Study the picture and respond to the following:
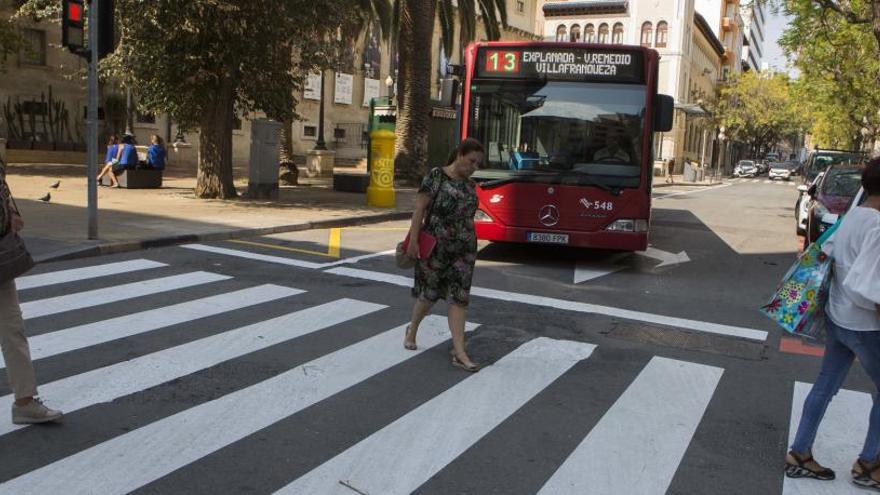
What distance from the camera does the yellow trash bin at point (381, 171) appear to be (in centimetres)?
1783

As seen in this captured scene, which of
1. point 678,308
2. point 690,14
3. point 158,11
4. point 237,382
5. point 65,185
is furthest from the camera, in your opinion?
point 690,14

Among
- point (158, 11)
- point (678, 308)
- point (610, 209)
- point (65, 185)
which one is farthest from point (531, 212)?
point (65, 185)

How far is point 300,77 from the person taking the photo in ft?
58.9

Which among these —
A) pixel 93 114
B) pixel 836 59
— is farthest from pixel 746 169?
pixel 93 114

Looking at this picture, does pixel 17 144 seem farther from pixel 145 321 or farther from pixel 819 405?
pixel 819 405

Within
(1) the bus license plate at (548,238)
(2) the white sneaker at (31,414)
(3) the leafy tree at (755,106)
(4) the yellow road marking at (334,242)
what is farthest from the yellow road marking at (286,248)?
(3) the leafy tree at (755,106)

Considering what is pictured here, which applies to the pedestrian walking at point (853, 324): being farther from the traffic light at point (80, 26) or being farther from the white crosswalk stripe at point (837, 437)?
the traffic light at point (80, 26)

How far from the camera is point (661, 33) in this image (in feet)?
215

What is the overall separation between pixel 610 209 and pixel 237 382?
255 inches

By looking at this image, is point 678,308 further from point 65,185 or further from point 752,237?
point 65,185

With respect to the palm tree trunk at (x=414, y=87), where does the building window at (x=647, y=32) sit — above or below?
above

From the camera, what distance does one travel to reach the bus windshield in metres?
10.5

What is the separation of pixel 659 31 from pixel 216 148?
2211 inches

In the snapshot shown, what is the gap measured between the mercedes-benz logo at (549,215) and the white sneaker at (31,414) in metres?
7.25
